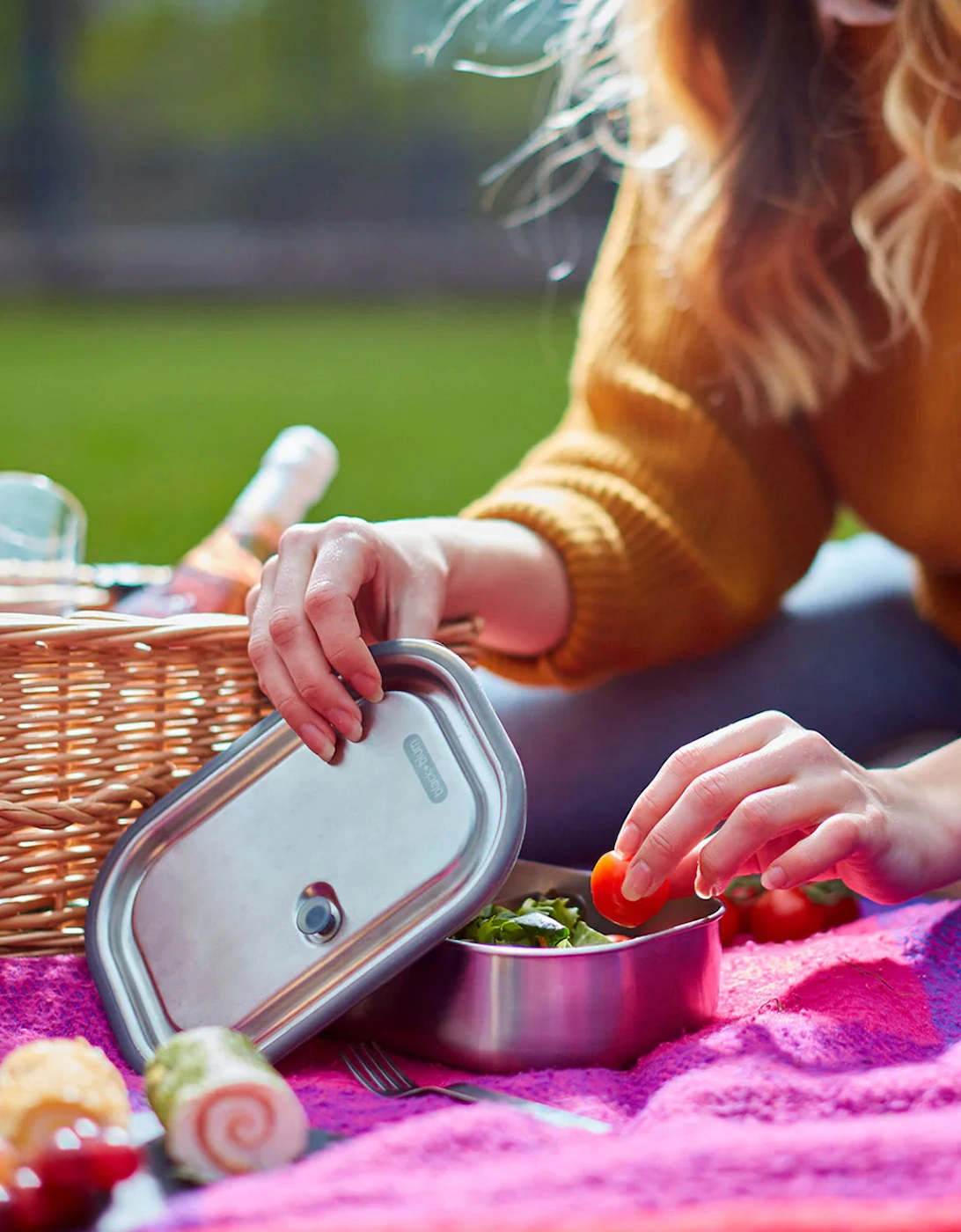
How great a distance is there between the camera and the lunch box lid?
0.67 m

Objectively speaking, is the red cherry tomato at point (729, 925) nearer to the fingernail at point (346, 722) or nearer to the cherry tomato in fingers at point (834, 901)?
the cherry tomato in fingers at point (834, 901)

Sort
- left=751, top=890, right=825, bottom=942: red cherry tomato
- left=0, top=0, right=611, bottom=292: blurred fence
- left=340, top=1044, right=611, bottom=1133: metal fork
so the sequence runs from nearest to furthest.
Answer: left=340, top=1044, right=611, bottom=1133: metal fork < left=751, top=890, right=825, bottom=942: red cherry tomato < left=0, top=0, right=611, bottom=292: blurred fence

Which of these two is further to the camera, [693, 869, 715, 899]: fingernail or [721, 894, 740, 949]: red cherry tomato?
[721, 894, 740, 949]: red cherry tomato

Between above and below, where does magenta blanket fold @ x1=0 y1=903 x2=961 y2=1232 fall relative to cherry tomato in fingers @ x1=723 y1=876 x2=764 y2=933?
above

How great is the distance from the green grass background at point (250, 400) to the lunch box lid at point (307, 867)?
58.7 inches

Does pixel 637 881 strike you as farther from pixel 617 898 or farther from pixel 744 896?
pixel 744 896

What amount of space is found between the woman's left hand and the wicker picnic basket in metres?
0.30

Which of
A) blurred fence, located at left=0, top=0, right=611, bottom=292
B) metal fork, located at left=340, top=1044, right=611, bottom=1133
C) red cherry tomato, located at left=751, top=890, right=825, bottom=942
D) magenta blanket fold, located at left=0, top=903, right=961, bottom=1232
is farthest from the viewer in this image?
blurred fence, located at left=0, top=0, right=611, bottom=292

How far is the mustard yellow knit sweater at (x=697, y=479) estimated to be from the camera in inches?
41.6

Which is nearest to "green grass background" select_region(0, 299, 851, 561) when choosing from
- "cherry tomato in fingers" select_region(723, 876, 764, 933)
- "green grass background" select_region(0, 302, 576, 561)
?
"green grass background" select_region(0, 302, 576, 561)

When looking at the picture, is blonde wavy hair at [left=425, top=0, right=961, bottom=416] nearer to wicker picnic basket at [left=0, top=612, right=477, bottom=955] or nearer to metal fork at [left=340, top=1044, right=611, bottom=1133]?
wicker picnic basket at [left=0, top=612, right=477, bottom=955]

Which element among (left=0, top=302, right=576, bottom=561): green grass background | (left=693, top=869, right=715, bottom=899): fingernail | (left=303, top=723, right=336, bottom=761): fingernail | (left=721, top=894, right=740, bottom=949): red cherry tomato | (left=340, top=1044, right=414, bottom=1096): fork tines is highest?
(left=303, top=723, right=336, bottom=761): fingernail

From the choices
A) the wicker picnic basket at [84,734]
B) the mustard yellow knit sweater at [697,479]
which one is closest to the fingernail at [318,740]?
the wicker picnic basket at [84,734]

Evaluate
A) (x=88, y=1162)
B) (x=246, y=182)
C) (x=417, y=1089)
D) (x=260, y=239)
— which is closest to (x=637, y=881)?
(x=417, y=1089)
